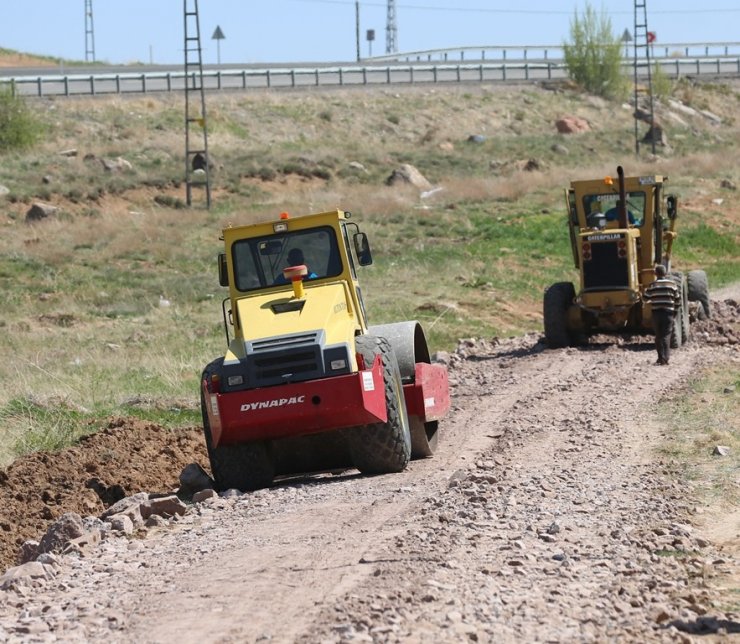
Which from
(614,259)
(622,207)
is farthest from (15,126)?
(614,259)

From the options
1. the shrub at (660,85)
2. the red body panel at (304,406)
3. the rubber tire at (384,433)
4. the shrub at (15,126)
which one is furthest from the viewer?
the shrub at (660,85)

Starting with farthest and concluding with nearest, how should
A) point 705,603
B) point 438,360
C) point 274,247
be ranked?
1. point 438,360
2. point 274,247
3. point 705,603

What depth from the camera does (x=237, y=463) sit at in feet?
41.4

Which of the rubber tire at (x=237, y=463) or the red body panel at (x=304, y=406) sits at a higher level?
the red body panel at (x=304, y=406)

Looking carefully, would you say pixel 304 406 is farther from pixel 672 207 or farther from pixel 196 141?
pixel 196 141

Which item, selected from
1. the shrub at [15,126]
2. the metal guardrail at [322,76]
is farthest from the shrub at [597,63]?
the shrub at [15,126]

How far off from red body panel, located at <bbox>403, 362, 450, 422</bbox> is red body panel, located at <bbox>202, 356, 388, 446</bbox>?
1.34m

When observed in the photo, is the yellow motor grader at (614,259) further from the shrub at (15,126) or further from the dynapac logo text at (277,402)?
the shrub at (15,126)

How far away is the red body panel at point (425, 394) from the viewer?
1359 centimetres

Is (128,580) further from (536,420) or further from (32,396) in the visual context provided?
(32,396)

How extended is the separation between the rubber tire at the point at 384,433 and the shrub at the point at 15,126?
1729 inches

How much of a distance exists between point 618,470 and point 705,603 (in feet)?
14.3

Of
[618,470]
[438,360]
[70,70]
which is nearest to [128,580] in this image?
[618,470]

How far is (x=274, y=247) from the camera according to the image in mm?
13695
